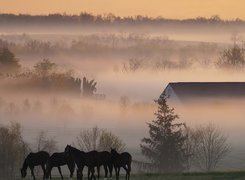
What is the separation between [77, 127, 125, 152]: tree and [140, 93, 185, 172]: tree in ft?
23.1

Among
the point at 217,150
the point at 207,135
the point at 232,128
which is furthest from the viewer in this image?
the point at 232,128

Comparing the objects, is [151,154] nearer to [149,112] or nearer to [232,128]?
[232,128]

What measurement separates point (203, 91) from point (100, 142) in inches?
1594

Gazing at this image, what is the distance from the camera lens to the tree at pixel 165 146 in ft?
385

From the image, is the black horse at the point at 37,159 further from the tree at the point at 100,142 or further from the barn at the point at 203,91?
the barn at the point at 203,91

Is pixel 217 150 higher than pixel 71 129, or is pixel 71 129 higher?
pixel 71 129

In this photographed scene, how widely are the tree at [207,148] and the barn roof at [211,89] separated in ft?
42.4

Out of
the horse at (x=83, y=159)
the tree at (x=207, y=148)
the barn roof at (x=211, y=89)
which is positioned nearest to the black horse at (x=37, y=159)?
the horse at (x=83, y=159)

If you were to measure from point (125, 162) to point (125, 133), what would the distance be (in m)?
110

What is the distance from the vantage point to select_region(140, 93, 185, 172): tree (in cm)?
11739

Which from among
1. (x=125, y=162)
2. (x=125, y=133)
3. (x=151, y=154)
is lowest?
(x=125, y=162)

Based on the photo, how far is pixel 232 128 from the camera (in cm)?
17450

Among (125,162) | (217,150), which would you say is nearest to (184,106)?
(217,150)

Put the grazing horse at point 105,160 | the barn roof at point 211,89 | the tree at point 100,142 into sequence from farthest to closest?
the barn roof at point 211,89 → the tree at point 100,142 → the grazing horse at point 105,160
